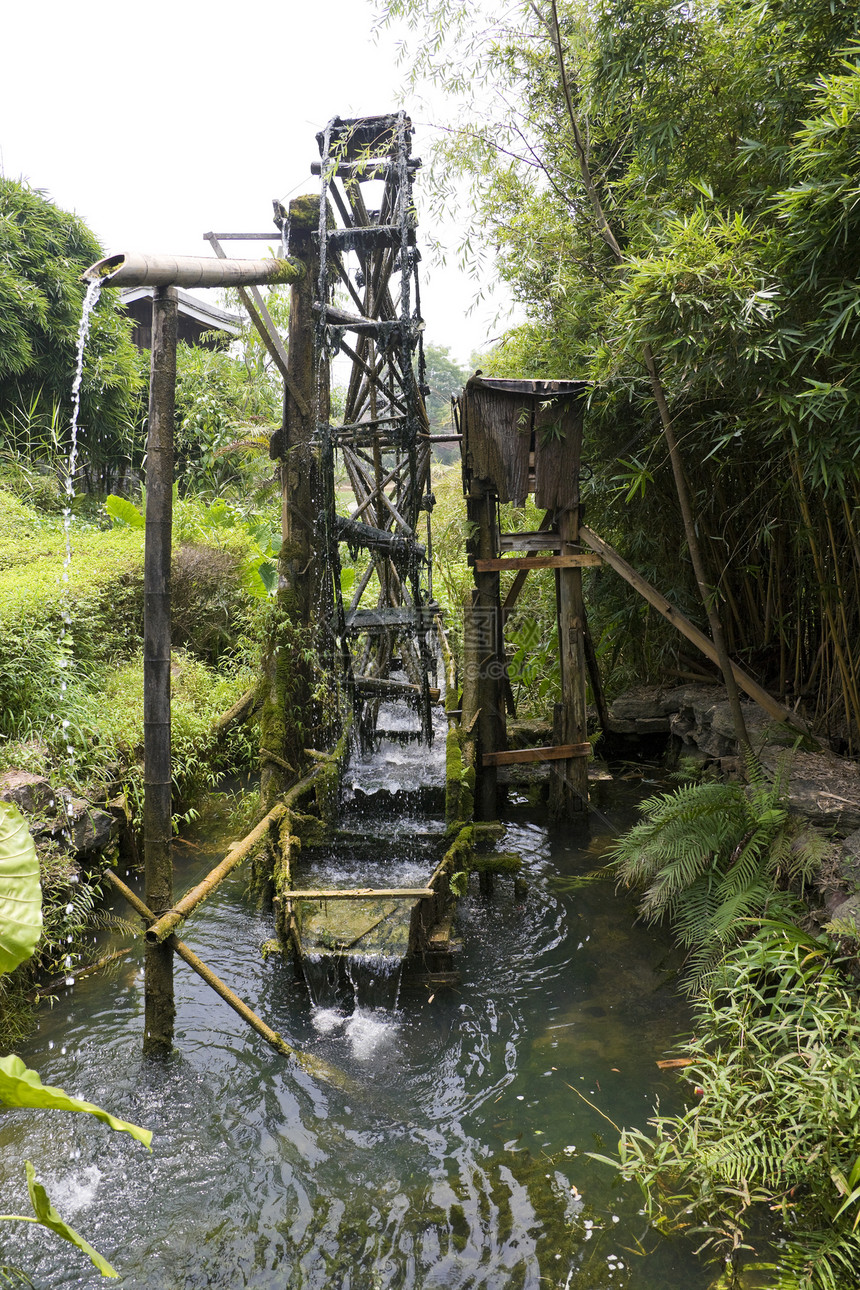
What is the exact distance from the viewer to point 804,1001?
3.09 metres

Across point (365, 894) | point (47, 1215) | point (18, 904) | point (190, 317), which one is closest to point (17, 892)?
point (18, 904)

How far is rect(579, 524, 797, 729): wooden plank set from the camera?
528cm

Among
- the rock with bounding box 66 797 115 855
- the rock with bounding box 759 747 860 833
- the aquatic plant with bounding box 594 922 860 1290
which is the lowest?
the aquatic plant with bounding box 594 922 860 1290

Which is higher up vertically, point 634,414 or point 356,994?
point 634,414

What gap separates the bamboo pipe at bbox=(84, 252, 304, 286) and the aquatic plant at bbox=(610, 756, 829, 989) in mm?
3985

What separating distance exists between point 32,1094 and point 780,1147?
2591 mm

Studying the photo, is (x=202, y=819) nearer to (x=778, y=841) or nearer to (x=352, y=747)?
(x=352, y=747)

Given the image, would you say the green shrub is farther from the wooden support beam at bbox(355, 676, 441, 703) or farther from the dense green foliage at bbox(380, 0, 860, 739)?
the dense green foliage at bbox(380, 0, 860, 739)

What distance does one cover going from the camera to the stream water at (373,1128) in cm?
280

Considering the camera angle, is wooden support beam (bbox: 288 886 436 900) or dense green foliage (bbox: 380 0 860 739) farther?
wooden support beam (bbox: 288 886 436 900)

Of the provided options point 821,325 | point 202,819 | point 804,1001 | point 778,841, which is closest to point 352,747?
point 202,819

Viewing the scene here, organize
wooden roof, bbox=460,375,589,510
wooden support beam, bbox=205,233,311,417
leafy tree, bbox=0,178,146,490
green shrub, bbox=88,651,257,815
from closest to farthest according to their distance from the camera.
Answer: wooden support beam, bbox=205,233,311,417 → green shrub, bbox=88,651,257,815 → wooden roof, bbox=460,375,589,510 → leafy tree, bbox=0,178,146,490

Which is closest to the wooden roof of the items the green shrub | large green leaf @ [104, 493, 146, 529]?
the green shrub

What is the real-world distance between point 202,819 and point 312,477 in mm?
3205
